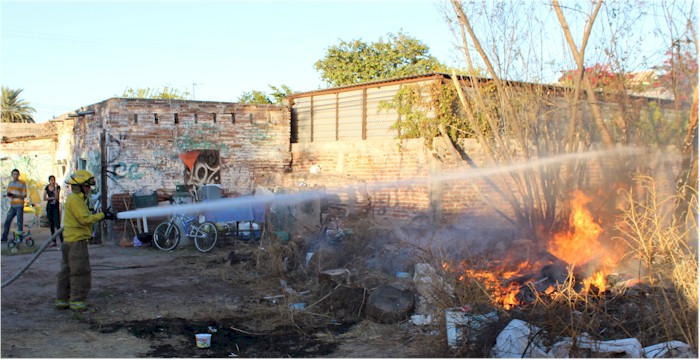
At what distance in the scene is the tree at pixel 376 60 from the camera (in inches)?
1099

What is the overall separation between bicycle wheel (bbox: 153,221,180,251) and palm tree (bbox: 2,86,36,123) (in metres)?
36.9

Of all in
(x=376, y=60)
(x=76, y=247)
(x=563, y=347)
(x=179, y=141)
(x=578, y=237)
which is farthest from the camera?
A: (x=376, y=60)

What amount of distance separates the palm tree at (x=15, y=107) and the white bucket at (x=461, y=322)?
4606 centimetres

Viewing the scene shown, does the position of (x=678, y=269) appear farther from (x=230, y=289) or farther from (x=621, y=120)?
(x=230, y=289)

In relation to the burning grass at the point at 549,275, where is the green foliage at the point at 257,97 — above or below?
above

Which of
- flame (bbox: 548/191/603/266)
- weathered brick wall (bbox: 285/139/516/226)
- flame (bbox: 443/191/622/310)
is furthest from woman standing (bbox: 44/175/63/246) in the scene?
flame (bbox: 548/191/603/266)

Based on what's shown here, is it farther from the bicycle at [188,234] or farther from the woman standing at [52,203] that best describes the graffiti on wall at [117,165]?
the bicycle at [188,234]

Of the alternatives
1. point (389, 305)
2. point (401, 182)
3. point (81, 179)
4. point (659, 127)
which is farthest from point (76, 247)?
point (659, 127)

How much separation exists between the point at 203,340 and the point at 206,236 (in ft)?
23.2

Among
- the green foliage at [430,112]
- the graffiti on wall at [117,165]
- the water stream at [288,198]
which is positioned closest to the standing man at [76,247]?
the water stream at [288,198]

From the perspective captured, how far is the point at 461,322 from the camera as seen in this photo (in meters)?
5.94

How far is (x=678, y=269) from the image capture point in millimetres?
5500

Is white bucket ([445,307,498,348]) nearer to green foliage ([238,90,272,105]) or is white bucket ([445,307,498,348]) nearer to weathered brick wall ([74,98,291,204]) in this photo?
weathered brick wall ([74,98,291,204])

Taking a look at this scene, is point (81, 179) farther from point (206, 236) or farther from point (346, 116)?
point (346, 116)
